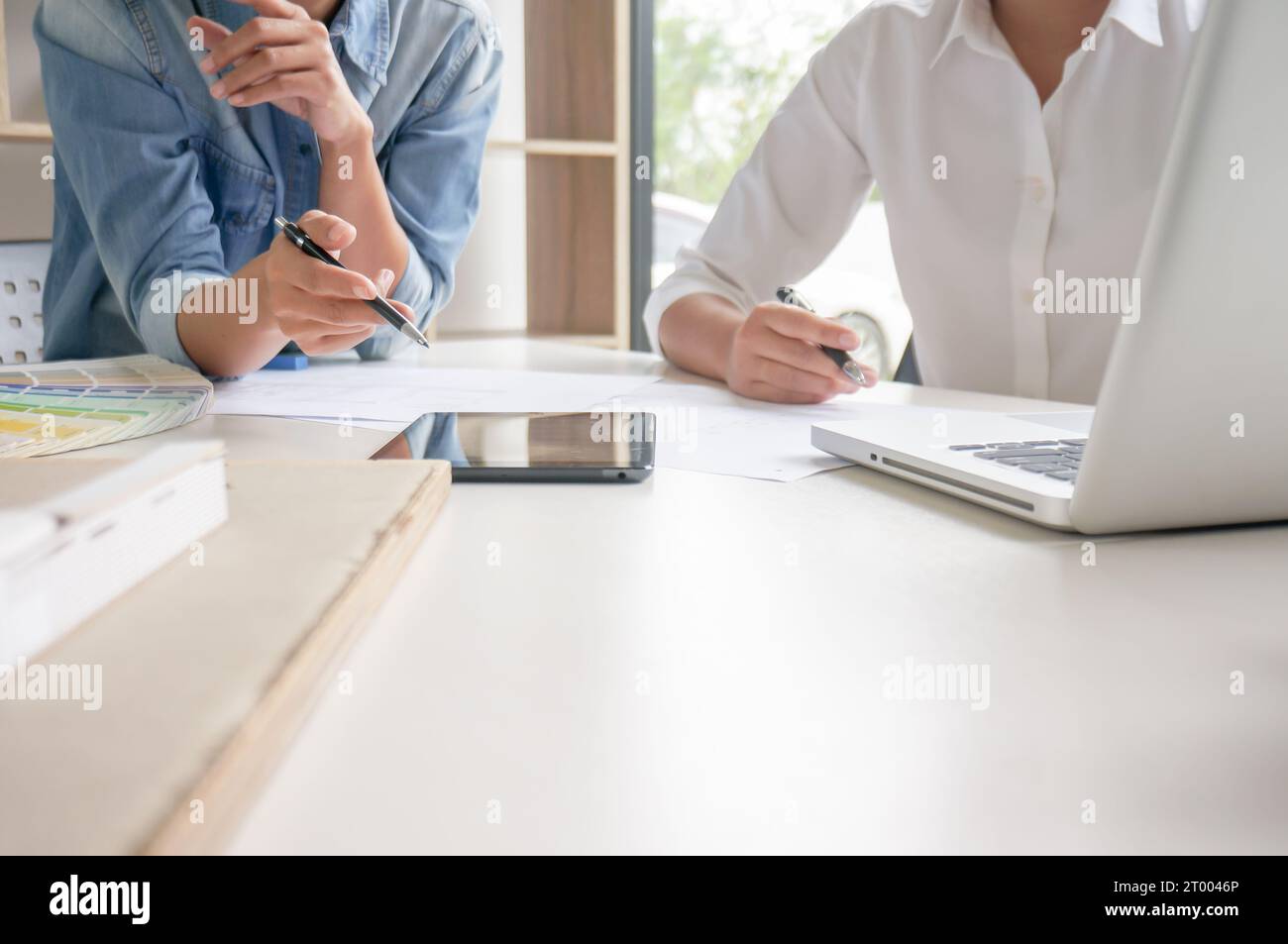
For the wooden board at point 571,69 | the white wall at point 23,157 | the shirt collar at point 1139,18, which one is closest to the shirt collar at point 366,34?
the shirt collar at point 1139,18

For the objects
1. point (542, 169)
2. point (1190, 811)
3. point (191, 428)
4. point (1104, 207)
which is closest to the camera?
point (1190, 811)

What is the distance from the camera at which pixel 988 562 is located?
49 cm

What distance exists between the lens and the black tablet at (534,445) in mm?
647

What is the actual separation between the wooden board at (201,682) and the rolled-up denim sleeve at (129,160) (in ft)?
2.27

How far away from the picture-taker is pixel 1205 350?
17.2 inches

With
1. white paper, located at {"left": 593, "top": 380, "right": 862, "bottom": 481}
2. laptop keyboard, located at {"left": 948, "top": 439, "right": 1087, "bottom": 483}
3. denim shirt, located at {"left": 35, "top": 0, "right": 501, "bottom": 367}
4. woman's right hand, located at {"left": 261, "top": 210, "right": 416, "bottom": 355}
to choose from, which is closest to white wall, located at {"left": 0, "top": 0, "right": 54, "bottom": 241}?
denim shirt, located at {"left": 35, "top": 0, "right": 501, "bottom": 367}

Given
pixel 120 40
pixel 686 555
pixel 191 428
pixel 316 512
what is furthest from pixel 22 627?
pixel 120 40

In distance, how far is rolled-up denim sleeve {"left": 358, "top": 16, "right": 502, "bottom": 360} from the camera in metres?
1.31

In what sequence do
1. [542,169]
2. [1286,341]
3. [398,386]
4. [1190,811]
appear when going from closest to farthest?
[1190,811] < [1286,341] < [398,386] < [542,169]

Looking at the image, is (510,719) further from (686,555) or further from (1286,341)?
(1286,341)

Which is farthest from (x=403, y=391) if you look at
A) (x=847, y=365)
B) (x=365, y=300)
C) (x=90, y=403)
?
(x=847, y=365)

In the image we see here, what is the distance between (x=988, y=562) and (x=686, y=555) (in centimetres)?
14

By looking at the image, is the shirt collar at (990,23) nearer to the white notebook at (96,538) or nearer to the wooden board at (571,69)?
the white notebook at (96,538)

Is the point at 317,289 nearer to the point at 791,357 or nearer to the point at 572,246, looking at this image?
the point at 791,357
